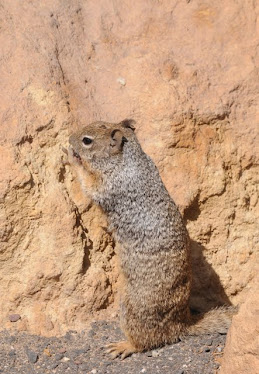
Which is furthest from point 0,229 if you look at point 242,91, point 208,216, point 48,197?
point 242,91

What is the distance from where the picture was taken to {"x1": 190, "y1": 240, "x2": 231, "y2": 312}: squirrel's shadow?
580 cm

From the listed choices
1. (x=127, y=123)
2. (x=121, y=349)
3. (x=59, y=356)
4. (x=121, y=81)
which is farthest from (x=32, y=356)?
(x=121, y=81)

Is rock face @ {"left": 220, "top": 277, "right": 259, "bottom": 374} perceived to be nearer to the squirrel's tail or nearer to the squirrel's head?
the squirrel's tail

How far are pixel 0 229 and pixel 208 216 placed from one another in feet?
5.81

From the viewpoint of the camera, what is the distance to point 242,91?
5699 millimetres

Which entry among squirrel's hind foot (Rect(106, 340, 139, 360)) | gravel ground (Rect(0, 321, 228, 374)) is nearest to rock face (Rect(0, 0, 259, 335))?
gravel ground (Rect(0, 321, 228, 374))

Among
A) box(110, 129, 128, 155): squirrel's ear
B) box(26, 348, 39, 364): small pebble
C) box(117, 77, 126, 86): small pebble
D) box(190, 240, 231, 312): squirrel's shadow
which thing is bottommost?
box(26, 348, 39, 364): small pebble

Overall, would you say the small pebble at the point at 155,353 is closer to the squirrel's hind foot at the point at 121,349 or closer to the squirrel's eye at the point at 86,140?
the squirrel's hind foot at the point at 121,349

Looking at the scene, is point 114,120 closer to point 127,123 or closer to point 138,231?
point 127,123

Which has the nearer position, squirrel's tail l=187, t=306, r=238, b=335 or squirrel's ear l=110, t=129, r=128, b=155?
squirrel's ear l=110, t=129, r=128, b=155

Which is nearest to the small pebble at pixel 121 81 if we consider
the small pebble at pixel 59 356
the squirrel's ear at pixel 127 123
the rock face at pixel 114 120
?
the rock face at pixel 114 120

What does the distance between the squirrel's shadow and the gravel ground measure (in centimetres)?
56

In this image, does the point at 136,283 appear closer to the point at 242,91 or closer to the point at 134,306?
the point at 134,306

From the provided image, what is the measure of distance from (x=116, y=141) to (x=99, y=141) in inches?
6.0
